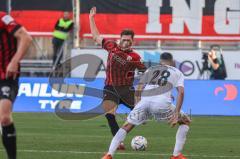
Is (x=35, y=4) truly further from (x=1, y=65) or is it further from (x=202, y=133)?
(x=1, y=65)

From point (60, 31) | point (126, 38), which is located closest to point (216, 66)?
point (60, 31)

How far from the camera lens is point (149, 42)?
102 ft

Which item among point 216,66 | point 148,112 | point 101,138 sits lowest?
point 101,138

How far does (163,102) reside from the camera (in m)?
14.0

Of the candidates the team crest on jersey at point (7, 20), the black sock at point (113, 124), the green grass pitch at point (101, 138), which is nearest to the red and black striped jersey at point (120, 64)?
the black sock at point (113, 124)

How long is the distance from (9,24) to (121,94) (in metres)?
5.52

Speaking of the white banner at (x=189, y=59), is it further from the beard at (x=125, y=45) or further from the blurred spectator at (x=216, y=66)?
the beard at (x=125, y=45)

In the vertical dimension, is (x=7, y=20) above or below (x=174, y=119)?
above

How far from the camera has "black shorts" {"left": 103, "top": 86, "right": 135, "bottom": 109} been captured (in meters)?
16.6

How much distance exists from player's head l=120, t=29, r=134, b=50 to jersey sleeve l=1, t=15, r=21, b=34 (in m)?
4.50

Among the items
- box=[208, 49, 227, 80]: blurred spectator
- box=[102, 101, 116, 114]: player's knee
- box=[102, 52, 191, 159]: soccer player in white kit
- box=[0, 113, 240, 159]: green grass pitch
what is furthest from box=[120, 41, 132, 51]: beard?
box=[208, 49, 227, 80]: blurred spectator

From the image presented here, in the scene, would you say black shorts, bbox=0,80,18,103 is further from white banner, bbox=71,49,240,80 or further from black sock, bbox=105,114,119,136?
white banner, bbox=71,49,240,80

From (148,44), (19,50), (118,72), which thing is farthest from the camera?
(148,44)

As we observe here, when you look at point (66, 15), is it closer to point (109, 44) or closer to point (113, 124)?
point (109, 44)
